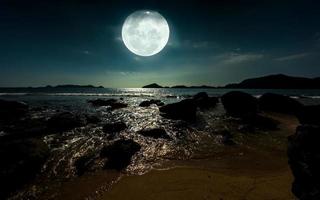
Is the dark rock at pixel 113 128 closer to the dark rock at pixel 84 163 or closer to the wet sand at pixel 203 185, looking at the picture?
the dark rock at pixel 84 163

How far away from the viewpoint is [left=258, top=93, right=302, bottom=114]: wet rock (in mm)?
30572

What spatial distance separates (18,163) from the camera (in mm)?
9000

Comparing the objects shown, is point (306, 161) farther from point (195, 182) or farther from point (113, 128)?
point (113, 128)

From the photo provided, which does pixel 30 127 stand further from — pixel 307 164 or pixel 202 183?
pixel 307 164

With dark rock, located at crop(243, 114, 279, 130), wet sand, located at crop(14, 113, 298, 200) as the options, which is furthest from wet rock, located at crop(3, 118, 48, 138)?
dark rock, located at crop(243, 114, 279, 130)

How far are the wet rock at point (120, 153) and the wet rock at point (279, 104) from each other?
1024 inches

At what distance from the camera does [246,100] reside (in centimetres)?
3189

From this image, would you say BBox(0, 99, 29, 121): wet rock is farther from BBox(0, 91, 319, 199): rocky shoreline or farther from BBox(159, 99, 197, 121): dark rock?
BBox(159, 99, 197, 121): dark rock

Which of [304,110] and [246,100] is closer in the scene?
[304,110]

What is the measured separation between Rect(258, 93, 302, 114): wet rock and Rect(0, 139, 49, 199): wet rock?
30.4m

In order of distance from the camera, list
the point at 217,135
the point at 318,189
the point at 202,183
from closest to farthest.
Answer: the point at 318,189 < the point at 202,183 < the point at 217,135

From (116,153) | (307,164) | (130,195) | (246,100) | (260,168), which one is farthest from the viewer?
(246,100)

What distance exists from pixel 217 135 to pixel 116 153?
822 centimetres

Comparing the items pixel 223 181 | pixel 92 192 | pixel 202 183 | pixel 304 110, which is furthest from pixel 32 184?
pixel 304 110
